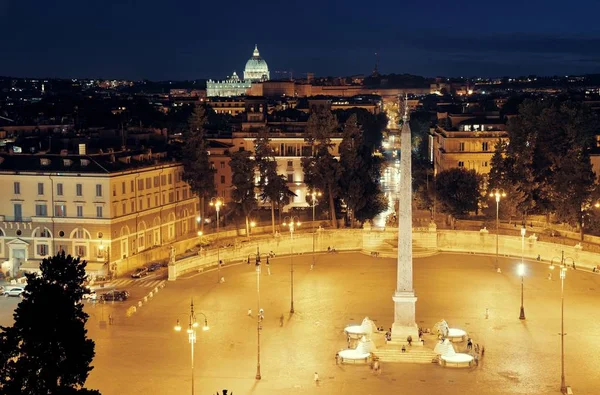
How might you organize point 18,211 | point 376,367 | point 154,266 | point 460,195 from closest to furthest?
point 376,367 < point 154,266 < point 18,211 < point 460,195

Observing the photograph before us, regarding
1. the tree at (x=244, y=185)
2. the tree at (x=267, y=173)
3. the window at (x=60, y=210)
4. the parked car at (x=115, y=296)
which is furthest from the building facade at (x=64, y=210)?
the tree at (x=267, y=173)

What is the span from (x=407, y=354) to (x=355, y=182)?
36.4m

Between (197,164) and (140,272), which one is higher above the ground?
(197,164)

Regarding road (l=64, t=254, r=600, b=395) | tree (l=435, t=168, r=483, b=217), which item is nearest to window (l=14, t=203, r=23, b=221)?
road (l=64, t=254, r=600, b=395)

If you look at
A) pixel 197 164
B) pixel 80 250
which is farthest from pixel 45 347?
pixel 197 164

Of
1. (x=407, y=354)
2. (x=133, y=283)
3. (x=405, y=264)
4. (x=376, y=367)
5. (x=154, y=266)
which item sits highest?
(x=405, y=264)

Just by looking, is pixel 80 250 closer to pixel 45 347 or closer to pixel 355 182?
pixel 355 182

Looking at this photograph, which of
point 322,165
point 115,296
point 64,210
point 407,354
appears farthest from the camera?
point 322,165

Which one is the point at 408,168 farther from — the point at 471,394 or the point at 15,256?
the point at 15,256

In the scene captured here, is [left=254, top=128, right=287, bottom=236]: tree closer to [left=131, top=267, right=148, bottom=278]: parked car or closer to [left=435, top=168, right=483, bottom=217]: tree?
[left=435, top=168, right=483, bottom=217]: tree

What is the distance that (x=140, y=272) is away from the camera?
70875mm

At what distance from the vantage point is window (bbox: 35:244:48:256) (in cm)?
7288

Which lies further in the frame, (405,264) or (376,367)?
(405,264)

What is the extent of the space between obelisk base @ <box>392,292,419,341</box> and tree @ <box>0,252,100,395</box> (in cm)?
1963
